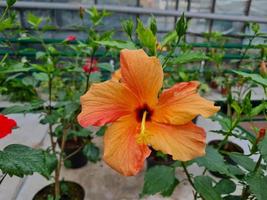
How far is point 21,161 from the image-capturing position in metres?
0.56

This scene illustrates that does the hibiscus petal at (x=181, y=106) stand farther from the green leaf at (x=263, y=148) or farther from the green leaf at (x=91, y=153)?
the green leaf at (x=91, y=153)

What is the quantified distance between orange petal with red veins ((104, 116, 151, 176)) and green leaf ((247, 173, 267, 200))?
27 cm

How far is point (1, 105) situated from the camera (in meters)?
2.24

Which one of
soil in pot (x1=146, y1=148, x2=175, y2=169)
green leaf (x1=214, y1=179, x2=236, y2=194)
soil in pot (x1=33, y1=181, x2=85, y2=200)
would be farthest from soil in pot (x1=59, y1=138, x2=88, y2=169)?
green leaf (x1=214, y1=179, x2=236, y2=194)

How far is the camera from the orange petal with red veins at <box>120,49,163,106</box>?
48cm

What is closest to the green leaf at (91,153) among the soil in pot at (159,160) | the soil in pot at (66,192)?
the soil in pot at (66,192)

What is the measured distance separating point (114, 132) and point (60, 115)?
548mm

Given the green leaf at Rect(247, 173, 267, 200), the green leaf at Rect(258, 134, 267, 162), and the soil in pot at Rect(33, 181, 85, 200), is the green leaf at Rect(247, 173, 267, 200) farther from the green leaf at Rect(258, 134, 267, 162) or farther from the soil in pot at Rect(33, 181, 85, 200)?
the soil in pot at Rect(33, 181, 85, 200)

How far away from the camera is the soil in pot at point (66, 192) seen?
1.12 meters

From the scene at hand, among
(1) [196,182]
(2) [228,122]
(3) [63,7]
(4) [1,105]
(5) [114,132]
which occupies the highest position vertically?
(3) [63,7]

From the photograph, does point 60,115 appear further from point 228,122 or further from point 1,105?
point 1,105

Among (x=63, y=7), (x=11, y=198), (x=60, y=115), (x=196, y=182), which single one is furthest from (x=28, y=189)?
(x=63, y=7)

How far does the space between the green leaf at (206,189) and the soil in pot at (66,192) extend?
0.60 metres

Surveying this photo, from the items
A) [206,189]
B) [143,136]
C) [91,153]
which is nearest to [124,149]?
[143,136]
